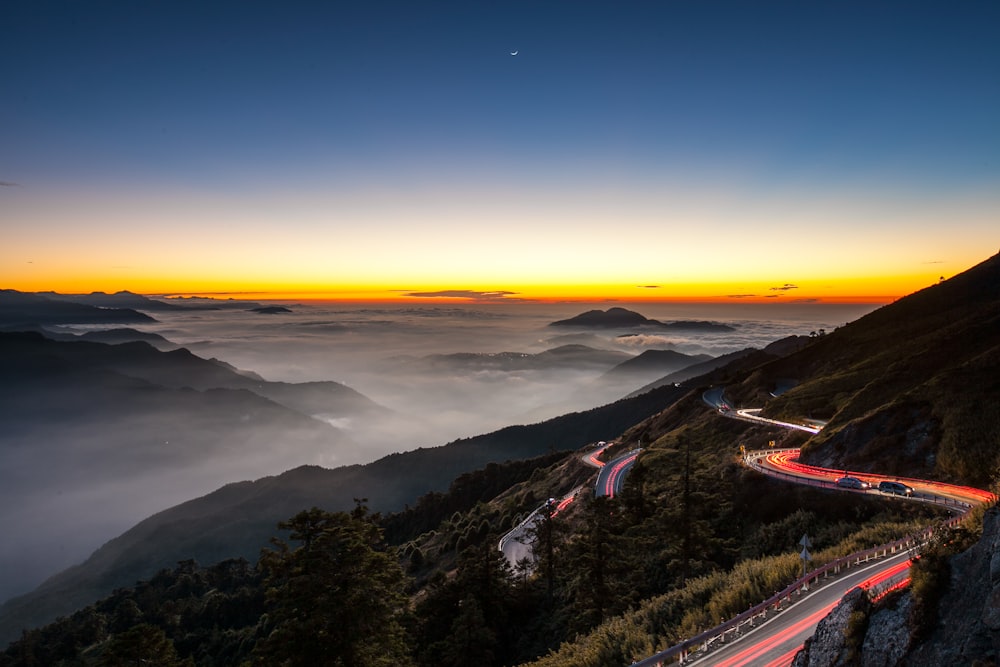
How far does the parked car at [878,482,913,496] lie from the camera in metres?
30.3

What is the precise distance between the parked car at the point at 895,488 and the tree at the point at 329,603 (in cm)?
2980

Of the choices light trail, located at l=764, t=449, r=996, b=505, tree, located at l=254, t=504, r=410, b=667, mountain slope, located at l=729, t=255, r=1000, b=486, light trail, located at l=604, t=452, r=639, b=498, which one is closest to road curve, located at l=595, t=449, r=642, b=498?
light trail, located at l=604, t=452, r=639, b=498

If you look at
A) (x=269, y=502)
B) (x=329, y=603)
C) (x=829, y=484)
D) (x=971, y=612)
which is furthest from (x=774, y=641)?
(x=269, y=502)

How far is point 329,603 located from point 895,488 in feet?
107

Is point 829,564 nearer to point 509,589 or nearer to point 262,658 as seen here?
point 509,589

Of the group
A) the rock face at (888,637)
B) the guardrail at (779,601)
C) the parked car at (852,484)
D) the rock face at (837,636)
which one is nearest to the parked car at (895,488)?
the parked car at (852,484)

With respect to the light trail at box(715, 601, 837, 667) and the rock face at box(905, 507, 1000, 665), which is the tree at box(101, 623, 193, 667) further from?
the rock face at box(905, 507, 1000, 665)

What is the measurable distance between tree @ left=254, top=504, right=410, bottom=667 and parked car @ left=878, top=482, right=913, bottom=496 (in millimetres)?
29802

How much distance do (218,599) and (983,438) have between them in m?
82.6

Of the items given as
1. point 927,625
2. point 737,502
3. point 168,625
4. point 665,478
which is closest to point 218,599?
point 168,625

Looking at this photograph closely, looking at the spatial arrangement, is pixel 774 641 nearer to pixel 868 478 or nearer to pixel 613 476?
pixel 868 478

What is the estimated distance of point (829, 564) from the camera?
19984 mm

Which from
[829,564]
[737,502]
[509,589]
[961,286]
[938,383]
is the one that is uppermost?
[961,286]

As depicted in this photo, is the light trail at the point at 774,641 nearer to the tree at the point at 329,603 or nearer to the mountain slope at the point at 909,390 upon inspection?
the mountain slope at the point at 909,390
